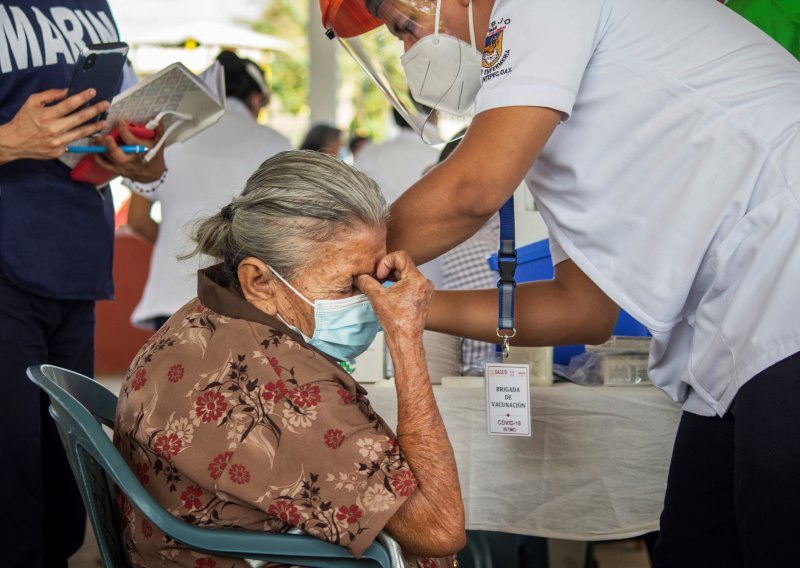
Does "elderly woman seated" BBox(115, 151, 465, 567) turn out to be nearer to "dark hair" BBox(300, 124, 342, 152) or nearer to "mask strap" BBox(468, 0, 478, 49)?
"mask strap" BBox(468, 0, 478, 49)

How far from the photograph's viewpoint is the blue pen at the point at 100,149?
7.77 feet

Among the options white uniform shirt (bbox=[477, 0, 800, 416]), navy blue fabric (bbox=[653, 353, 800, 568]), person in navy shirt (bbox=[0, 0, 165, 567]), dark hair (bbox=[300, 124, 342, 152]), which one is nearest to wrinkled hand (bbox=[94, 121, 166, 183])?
person in navy shirt (bbox=[0, 0, 165, 567])

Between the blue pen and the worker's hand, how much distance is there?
0.09m

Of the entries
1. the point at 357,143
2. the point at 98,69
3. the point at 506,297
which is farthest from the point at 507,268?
the point at 357,143

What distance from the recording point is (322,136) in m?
7.59

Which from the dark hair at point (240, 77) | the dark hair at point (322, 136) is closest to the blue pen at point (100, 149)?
the dark hair at point (240, 77)

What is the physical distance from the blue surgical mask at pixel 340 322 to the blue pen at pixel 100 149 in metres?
0.99

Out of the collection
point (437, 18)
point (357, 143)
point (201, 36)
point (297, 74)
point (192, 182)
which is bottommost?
point (297, 74)

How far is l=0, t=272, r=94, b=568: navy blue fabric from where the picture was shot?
7.31ft

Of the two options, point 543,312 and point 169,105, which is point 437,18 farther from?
point 169,105

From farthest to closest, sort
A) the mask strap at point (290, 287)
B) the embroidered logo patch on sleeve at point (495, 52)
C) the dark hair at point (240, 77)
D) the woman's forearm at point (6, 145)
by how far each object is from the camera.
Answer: the dark hair at point (240, 77), the woman's forearm at point (6, 145), the mask strap at point (290, 287), the embroidered logo patch on sleeve at point (495, 52)

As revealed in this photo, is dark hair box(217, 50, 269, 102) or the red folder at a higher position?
the red folder

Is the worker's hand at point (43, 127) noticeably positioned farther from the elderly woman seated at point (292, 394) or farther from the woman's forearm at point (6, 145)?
the elderly woman seated at point (292, 394)

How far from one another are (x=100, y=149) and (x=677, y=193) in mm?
1540
